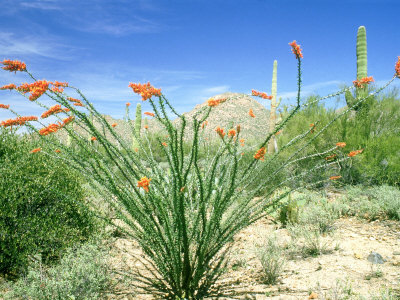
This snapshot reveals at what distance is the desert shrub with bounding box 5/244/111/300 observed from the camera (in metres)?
2.52

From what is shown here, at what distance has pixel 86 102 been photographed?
7.86ft

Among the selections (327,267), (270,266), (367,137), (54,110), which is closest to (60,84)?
(54,110)

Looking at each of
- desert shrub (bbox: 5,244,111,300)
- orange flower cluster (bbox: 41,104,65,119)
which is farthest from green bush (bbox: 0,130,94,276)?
orange flower cluster (bbox: 41,104,65,119)

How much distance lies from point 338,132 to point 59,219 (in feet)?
20.4

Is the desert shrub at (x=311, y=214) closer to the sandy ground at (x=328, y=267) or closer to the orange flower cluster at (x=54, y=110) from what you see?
the sandy ground at (x=328, y=267)

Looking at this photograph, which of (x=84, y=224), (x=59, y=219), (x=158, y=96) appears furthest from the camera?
(x=84, y=224)

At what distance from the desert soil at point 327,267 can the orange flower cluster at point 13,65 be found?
6.60ft

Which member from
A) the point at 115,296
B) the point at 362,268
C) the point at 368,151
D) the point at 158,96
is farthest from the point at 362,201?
the point at 158,96

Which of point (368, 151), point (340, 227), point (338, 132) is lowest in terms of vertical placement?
point (340, 227)

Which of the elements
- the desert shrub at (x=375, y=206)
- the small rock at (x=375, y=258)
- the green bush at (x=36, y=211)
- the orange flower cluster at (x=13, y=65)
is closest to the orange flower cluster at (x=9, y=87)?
the orange flower cluster at (x=13, y=65)

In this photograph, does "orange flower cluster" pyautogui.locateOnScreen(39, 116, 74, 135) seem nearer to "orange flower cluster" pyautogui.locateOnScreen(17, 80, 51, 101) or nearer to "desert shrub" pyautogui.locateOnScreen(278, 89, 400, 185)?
"orange flower cluster" pyautogui.locateOnScreen(17, 80, 51, 101)

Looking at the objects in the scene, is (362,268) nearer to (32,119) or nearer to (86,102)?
(86,102)

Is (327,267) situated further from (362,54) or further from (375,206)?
(362,54)

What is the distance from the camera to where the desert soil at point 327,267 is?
8.36 feet
